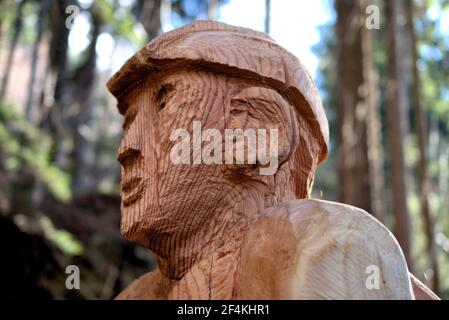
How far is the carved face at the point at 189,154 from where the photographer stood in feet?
4.90

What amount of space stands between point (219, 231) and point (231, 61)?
471 millimetres

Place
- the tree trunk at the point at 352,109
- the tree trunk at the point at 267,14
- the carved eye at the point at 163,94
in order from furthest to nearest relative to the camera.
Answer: the tree trunk at the point at 352,109 < the tree trunk at the point at 267,14 < the carved eye at the point at 163,94

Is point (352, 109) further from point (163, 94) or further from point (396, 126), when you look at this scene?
point (163, 94)

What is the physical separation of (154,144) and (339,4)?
16.0 ft

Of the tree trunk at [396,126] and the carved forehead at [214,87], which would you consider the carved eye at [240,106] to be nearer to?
the carved forehead at [214,87]

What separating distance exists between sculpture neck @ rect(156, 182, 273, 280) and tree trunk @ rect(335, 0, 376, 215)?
143 inches

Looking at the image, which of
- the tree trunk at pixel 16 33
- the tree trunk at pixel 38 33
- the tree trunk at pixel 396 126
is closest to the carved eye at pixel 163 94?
the tree trunk at pixel 16 33

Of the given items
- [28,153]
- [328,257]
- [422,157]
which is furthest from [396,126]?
[328,257]

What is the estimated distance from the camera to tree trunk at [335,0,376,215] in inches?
202

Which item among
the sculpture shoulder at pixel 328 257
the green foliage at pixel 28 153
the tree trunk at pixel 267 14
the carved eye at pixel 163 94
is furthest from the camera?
the green foliage at pixel 28 153

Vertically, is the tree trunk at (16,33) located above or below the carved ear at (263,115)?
above

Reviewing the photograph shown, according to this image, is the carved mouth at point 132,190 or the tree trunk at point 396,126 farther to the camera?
the tree trunk at point 396,126
